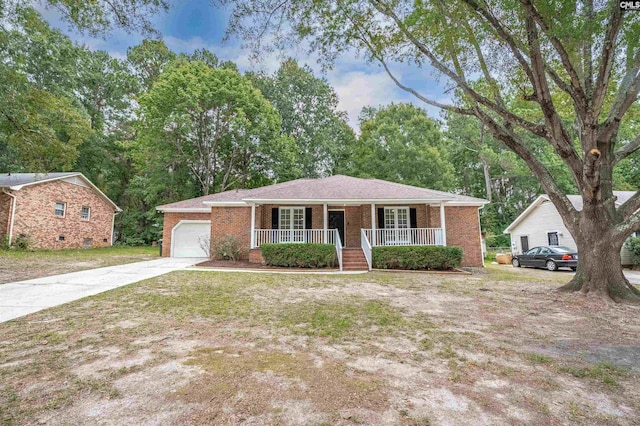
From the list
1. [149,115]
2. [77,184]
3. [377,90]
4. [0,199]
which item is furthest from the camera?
[149,115]

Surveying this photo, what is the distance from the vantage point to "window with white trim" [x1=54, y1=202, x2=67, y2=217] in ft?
57.1

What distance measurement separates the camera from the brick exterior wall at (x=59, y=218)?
51.5 feet

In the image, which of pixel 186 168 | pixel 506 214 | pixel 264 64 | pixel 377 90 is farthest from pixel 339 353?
pixel 506 214

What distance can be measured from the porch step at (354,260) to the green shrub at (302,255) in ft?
2.19

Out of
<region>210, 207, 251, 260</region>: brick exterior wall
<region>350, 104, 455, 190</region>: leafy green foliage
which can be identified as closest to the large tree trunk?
<region>210, 207, 251, 260</region>: brick exterior wall

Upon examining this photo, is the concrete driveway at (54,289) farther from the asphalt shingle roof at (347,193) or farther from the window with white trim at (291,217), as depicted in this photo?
the window with white trim at (291,217)

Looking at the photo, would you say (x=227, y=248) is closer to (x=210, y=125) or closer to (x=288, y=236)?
(x=288, y=236)

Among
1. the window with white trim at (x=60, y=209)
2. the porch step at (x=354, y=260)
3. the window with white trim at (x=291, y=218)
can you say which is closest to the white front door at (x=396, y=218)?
the porch step at (x=354, y=260)

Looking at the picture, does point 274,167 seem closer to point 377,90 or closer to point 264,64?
→ point 377,90

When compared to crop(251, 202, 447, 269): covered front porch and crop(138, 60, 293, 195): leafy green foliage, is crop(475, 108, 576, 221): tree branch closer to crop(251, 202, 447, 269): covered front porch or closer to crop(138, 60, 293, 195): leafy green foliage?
Result: crop(251, 202, 447, 269): covered front porch

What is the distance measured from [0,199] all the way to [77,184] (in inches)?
151

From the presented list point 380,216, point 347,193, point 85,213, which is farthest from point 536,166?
point 85,213

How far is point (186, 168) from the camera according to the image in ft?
77.0

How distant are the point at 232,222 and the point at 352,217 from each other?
547 centimetres
